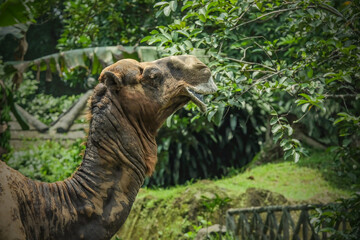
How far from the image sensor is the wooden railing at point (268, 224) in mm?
5000

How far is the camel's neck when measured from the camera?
194 cm

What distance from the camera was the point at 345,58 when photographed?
345cm

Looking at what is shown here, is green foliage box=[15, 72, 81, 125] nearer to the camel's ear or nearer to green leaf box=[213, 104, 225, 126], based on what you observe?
green leaf box=[213, 104, 225, 126]

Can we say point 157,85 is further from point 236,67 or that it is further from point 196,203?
point 196,203

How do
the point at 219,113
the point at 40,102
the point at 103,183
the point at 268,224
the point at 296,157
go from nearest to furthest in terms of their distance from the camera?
the point at 103,183 → the point at 296,157 → the point at 219,113 → the point at 268,224 → the point at 40,102

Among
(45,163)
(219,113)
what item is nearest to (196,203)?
(219,113)

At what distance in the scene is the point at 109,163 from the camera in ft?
6.82

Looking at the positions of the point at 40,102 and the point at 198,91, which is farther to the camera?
the point at 40,102

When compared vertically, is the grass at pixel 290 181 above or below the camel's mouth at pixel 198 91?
below

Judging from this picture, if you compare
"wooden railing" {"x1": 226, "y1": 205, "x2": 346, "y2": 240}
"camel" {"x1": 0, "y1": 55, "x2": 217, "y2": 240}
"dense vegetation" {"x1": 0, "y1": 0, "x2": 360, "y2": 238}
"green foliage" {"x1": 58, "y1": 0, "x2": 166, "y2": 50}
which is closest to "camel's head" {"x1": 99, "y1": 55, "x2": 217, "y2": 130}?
"camel" {"x1": 0, "y1": 55, "x2": 217, "y2": 240}

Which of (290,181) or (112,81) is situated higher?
(112,81)

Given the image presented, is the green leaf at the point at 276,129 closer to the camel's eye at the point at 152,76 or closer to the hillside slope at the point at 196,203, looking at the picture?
the camel's eye at the point at 152,76

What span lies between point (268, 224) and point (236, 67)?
2.47 meters

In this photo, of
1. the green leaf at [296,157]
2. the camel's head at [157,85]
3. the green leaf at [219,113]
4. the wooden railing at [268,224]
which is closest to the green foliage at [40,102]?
the wooden railing at [268,224]
